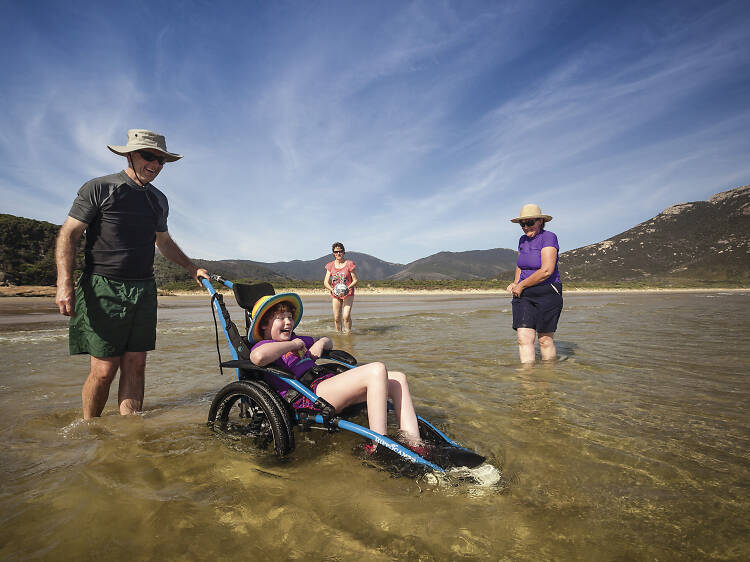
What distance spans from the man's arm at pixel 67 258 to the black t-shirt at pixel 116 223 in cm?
8

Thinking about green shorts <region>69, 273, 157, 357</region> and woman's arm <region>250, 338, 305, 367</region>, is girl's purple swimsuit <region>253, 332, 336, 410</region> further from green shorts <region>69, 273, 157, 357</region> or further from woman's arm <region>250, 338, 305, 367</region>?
green shorts <region>69, 273, 157, 357</region>

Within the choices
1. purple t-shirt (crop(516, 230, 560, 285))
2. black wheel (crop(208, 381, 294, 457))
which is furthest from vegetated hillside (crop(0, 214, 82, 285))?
purple t-shirt (crop(516, 230, 560, 285))

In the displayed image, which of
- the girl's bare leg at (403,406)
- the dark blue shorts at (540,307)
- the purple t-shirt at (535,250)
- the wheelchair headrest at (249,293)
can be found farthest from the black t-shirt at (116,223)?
the dark blue shorts at (540,307)

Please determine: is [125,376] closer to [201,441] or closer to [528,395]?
[201,441]

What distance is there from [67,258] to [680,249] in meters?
84.3

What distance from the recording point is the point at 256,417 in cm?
279

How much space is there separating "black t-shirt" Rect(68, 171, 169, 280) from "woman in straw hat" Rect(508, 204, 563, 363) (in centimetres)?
424

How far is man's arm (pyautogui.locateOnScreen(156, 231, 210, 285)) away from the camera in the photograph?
3561mm

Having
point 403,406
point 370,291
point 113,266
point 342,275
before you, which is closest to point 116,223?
point 113,266

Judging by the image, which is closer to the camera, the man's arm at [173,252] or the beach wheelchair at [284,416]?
the beach wheelchair at [284,416]

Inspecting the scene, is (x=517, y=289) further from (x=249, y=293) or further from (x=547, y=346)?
(x=249, y=293)

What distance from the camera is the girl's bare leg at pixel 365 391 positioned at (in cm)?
255

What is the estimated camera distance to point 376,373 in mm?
2641

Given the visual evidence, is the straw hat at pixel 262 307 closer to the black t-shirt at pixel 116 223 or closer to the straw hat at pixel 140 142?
the black t-shirt at pixel 116 223
